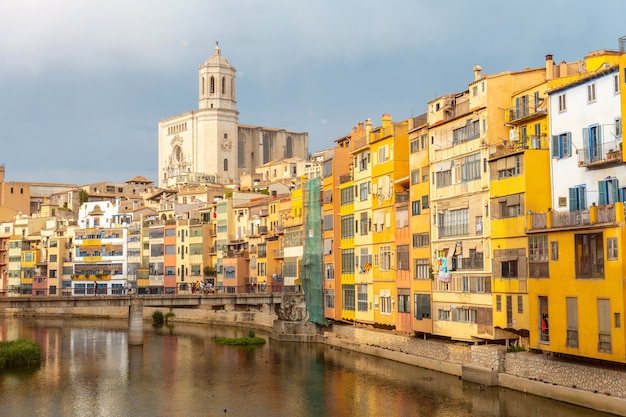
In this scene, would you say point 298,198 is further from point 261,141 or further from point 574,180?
point 261,141

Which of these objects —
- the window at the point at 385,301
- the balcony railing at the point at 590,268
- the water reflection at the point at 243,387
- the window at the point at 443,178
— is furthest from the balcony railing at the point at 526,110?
the window at the point at 385,301

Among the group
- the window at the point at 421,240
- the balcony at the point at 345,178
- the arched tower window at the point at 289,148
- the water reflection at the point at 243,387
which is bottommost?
the water reflection at the point at 243,387

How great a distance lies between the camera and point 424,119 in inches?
2148

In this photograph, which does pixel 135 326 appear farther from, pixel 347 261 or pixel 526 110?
pixel 526 110

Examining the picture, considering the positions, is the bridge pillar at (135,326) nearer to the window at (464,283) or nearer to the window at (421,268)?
the window at (421,268)

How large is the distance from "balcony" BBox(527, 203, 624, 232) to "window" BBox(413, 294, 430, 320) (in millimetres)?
11955

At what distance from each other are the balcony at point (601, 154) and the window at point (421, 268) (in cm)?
1470

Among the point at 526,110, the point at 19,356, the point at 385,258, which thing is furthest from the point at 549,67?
the point at 19,356

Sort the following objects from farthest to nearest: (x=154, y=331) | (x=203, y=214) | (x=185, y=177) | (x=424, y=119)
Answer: (x=185, y=177), (x=203, y=214), (x=154, y=331), (x=424, y=119)

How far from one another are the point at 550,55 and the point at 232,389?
24395 millimetres

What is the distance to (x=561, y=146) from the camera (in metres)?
41.5

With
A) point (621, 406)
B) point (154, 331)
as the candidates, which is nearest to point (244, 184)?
point (154, 331)

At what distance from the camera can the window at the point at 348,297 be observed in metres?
64.0

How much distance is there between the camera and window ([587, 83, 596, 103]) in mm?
39206
